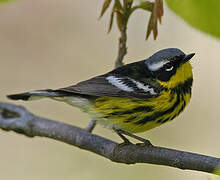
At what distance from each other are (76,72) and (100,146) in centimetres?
377

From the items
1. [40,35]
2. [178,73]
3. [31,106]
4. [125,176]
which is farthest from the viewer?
[40,35]

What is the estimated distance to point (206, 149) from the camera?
4.84 metres

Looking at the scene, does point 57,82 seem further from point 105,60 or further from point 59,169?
point 59,169

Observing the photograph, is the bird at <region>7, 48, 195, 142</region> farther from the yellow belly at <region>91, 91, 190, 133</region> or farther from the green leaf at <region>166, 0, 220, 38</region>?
the green leaf at <region>166, 0, 220, 38</region>

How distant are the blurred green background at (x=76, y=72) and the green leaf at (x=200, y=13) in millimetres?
4025

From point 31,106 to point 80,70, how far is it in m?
0.90

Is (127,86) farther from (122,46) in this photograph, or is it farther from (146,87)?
(122,46)

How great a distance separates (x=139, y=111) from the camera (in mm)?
2867

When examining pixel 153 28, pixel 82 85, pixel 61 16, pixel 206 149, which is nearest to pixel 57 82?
pixel 61 16

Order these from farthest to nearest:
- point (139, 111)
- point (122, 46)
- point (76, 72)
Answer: point (76, 72) < point (139, 111) < point (122, 46)

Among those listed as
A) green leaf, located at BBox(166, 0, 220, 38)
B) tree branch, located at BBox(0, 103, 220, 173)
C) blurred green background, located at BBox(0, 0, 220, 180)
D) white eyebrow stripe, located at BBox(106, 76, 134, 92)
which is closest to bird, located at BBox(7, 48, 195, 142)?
white eyebrow stripe, located at BBox(106, 76, 134, 92)

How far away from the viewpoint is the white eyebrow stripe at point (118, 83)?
119 inches

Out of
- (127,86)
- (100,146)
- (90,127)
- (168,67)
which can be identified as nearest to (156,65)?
(168,67)

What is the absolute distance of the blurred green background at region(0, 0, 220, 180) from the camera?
503 cm
